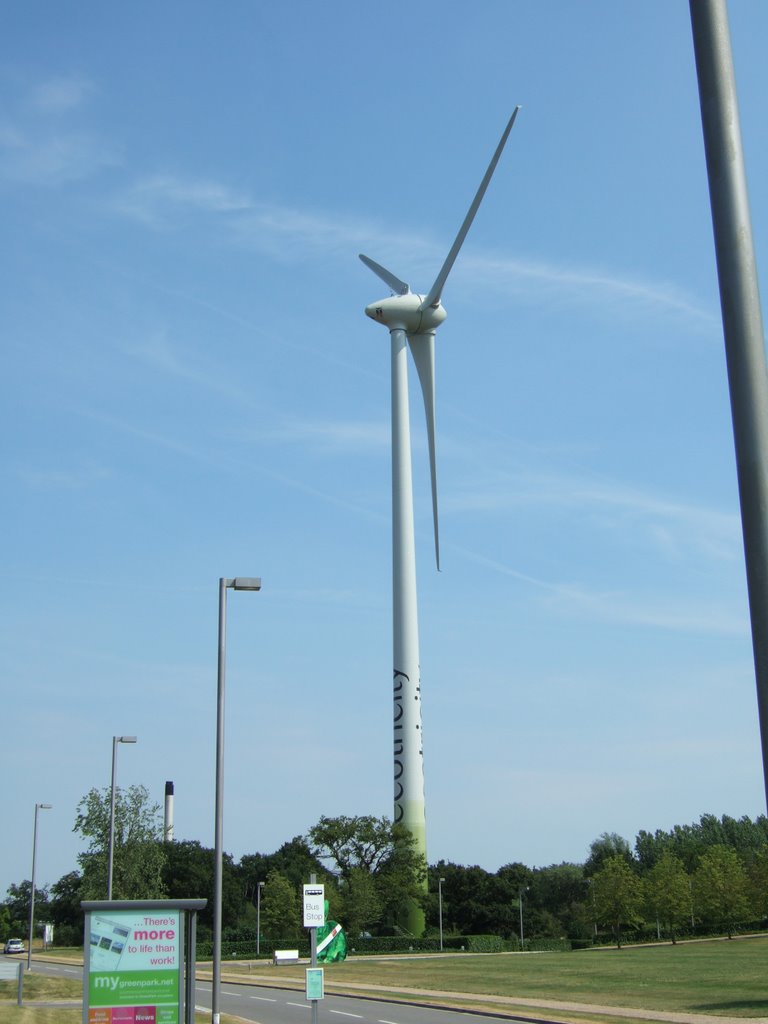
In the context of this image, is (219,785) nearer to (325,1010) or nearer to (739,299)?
A: (325,1010)

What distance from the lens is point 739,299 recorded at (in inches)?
209

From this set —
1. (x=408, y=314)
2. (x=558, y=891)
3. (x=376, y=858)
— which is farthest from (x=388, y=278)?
(x=558, y=891)

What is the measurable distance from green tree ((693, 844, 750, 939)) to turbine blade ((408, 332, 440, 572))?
136ft

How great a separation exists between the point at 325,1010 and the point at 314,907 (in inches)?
605

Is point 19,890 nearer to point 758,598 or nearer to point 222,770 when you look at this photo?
point 222,770

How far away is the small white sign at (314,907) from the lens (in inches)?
876

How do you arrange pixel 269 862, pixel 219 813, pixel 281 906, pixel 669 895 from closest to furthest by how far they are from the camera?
pixel 219 813 → pixel 281 906 → pixel 669 895 → pixel 269 862

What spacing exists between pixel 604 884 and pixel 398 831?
2516cm

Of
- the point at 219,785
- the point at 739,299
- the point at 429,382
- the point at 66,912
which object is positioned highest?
the point at 429,382

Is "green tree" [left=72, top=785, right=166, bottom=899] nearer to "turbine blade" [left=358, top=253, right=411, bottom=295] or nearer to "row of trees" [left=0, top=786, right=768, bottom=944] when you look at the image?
"row of trees" [left=0, top=786, right=768, bottom=944]

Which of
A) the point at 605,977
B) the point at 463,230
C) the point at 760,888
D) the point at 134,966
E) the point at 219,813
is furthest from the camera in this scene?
the point at 760,888

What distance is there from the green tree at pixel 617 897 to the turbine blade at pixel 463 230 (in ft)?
→ 158

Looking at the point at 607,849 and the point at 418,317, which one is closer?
the point at 418,317

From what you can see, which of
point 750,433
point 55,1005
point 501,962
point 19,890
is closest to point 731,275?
point 750,433
